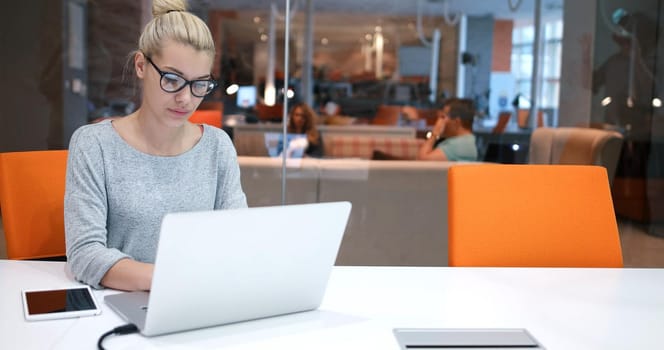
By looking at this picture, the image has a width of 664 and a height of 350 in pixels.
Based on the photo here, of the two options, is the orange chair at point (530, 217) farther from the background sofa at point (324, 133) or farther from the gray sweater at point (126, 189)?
the background sofa at point (324, 133)

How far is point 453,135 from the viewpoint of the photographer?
4.64 metres

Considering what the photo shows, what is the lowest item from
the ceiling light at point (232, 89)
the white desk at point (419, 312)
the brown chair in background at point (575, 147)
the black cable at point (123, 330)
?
the white desk at point (419, 312)

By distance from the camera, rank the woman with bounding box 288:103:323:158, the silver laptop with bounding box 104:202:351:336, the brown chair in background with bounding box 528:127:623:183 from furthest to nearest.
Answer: the brown chair in background with bounding box 528:127:623:183, the woman with bounding box 288:103:323:158, the silver laptop with bounding box 104:202:351:336

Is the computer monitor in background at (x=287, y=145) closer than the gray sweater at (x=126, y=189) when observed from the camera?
No

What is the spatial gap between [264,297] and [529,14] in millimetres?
3726

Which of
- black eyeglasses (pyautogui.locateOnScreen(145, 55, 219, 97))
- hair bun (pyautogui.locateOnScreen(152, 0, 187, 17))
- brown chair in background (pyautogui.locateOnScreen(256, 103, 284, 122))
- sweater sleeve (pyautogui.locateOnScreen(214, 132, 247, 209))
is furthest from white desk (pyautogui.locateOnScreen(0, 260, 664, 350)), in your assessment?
brown chair in background (pyautogui.locateOnScreen(256, 103, 284, 122))

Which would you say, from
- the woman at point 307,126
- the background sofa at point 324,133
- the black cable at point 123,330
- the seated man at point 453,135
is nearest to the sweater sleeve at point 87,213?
the black cable at point 123,330

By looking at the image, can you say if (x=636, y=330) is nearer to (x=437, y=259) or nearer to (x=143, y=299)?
(x=143, y=299)

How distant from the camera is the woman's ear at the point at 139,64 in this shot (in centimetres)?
197

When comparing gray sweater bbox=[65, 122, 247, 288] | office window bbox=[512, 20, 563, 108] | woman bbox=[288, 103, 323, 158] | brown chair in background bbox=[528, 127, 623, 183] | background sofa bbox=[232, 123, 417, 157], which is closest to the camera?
gray sweater bbox=[65, 122, 247, 288]

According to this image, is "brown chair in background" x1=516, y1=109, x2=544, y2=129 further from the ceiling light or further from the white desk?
the white desk

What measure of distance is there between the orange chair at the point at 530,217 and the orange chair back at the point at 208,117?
7.54 ft

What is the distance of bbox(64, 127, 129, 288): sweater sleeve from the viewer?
1.67m

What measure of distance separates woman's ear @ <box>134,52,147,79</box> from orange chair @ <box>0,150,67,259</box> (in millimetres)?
497
